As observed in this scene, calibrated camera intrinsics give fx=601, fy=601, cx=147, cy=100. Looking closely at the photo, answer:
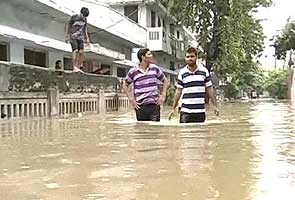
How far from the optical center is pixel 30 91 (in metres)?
13.9

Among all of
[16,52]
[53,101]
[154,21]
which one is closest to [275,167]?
[53,101]

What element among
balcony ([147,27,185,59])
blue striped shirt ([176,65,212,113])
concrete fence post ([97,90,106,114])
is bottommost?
concrete fence post ([97,90,106,114])

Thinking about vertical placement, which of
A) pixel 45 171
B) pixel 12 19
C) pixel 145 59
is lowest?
pixel 45 171

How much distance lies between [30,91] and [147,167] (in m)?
9.15

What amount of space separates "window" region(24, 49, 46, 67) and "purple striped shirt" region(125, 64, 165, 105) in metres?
12.9

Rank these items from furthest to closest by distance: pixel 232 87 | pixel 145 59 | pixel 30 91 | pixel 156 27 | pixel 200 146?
pixel 232 87
pixel 156 27
pixel 30 91
pixel 145 59
pixel 200 146

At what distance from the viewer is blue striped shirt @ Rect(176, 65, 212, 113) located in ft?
32.3

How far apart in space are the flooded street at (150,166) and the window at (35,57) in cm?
1495

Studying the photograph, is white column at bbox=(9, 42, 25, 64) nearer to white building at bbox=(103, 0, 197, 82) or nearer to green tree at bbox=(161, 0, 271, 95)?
green tree at bbox=(161, 0, 271, 95)

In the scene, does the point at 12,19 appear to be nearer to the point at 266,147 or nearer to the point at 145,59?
the point at 145,59

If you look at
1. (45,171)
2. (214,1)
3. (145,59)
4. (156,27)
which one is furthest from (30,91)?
(156,27)

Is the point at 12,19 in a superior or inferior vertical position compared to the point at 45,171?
superior

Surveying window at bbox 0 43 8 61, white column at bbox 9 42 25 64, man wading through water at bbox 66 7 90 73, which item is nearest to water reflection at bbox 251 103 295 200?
man wading through water at bbox 66 7 90 73

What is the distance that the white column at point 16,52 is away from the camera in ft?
69.6
